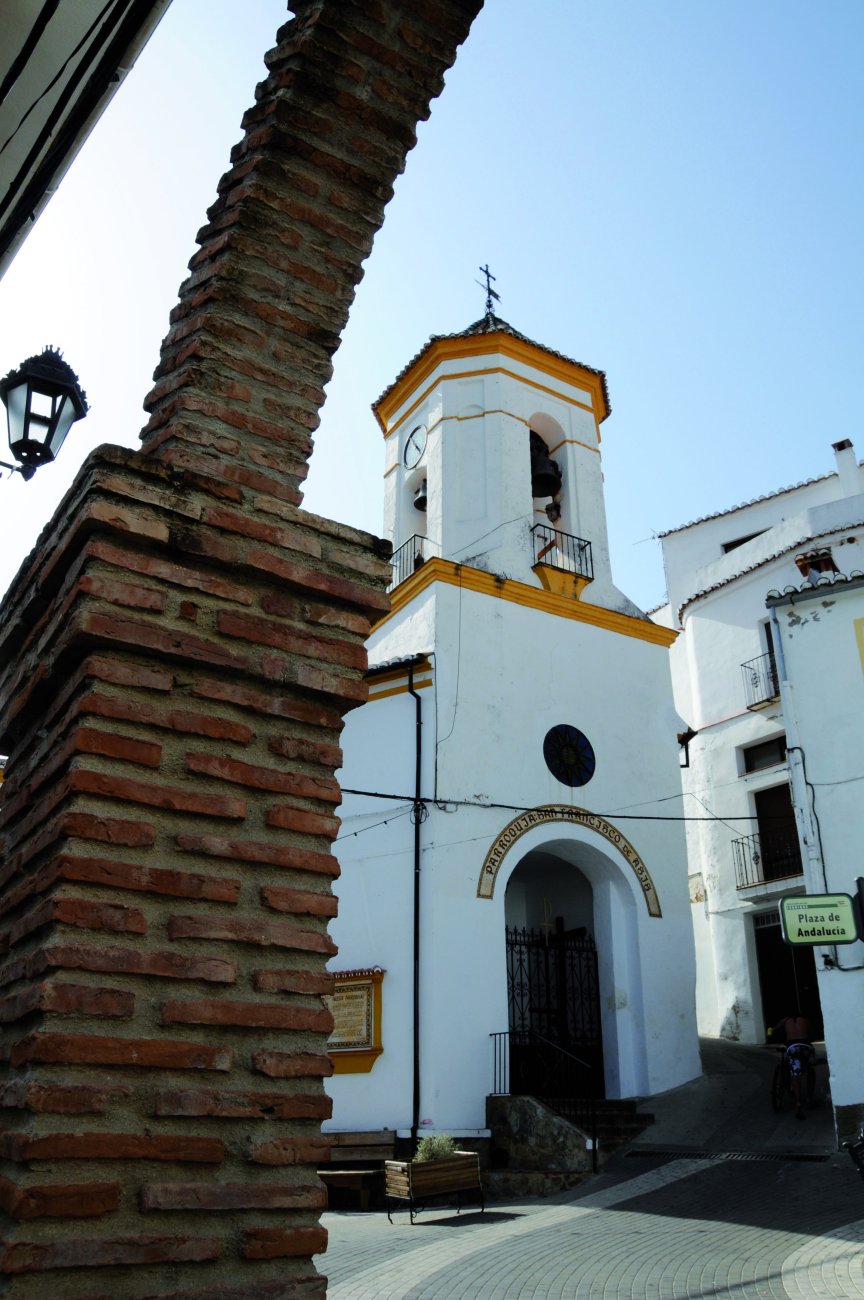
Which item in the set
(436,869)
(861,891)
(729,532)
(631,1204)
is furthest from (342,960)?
(729,532)

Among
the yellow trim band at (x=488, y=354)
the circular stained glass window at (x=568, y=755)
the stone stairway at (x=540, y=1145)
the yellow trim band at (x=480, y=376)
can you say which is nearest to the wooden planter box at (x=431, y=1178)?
the stone stairway at (x=540, y=1145)

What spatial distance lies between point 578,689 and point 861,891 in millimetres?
9614

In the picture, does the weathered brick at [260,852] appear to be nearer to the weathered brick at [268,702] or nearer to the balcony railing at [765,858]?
the weathered brick at [268,702]

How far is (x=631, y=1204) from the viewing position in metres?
9.66

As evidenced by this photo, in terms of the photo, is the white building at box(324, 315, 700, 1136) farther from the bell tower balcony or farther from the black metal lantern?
the black metal lantern

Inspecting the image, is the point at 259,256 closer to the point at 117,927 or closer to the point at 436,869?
the point at 117,927

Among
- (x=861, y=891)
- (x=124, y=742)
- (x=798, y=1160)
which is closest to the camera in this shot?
(x=124, y=742)

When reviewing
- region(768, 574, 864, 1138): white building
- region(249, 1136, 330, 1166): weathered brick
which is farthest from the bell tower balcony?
region(249, 1136, 330, 1166): weathered brick

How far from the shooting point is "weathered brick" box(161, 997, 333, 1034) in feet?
7.62

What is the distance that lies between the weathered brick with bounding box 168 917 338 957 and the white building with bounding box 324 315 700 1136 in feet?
31.4

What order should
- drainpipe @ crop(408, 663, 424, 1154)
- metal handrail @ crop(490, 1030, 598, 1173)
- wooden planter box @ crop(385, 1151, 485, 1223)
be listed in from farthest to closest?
metal handrail @ crop(490, 1030, 598, 1173) < drainpipe @ crop(408, 663, 424, 1154) < wooden planter box @ crop(385, 1151, 485, 1223)

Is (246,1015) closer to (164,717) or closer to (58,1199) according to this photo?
(58,1199)

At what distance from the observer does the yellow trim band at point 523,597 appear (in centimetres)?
1522

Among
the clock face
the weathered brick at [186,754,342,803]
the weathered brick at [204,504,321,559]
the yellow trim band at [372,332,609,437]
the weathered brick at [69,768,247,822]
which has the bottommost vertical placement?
the weathered brick at [69,768,247,822]
